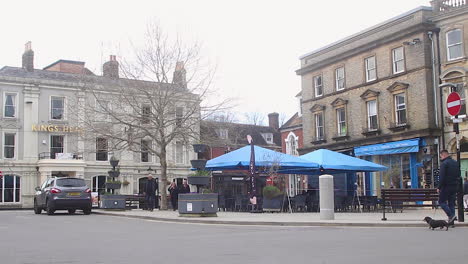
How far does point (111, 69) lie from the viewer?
2908 cm

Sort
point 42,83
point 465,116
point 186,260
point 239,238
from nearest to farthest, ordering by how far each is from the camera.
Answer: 1. point 186,260
2. point 239,238
3. point 465,116
4. point 42,83

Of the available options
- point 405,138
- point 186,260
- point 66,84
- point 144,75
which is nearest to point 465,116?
point 405,138

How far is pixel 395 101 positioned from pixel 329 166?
12363 millimetres

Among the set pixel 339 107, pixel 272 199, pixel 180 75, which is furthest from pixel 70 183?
pixel 339 107

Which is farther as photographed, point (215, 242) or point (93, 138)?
point (93, 138)

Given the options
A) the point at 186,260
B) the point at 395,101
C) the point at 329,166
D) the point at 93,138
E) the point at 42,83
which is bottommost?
the point at 186,260

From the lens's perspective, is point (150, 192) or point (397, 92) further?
point (397, 92)

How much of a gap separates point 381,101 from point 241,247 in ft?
88.4

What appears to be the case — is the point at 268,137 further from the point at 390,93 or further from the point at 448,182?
the point at 448,182

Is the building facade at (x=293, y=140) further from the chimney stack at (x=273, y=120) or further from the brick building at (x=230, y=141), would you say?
the chimney stack at (x=273, y=120)

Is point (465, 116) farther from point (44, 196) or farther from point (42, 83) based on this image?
point (42, 83)

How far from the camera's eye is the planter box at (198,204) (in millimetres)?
19500

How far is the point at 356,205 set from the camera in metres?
26.2

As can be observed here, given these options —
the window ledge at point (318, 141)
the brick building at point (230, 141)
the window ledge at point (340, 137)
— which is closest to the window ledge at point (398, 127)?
the window ledge at point (340, 137)
